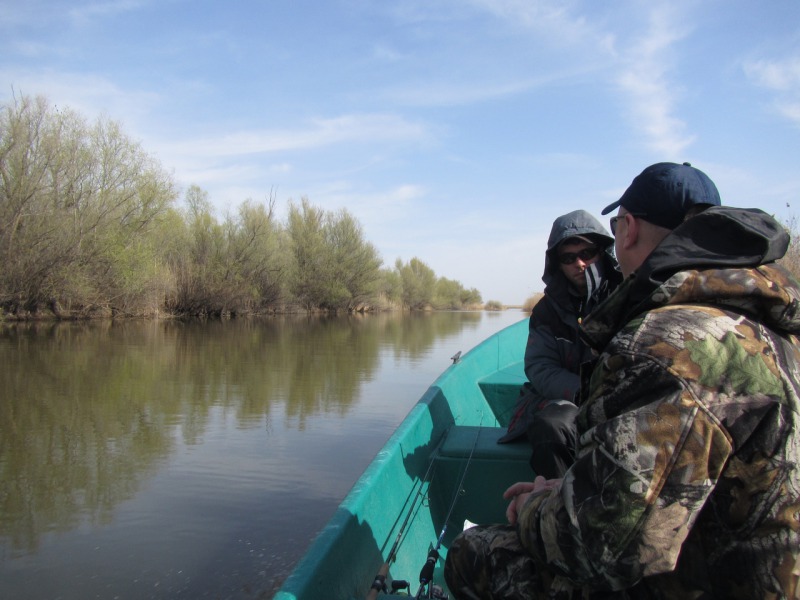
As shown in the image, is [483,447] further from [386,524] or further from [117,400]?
[117,400]

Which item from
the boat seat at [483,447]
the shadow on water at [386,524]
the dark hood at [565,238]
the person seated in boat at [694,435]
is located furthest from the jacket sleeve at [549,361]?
the person seated in boat at [694,435]

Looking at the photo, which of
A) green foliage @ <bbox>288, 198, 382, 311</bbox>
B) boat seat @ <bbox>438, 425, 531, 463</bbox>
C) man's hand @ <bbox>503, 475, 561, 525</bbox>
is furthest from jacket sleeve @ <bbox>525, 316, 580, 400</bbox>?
green foliage @ <bbox>288, 198, 382, 311</bbox>

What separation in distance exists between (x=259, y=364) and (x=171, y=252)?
56.1ft

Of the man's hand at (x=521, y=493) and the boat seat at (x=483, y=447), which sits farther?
the boat seat at (x=483, y=447)

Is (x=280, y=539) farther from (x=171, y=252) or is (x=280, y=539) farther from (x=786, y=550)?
(x=171, y=252)

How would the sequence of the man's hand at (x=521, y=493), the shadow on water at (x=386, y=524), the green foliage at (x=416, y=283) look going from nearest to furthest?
the man's hand at (x=521, y=493) < the shadow on water at (x=386, y=524) < the green foliage at (x=416, y=283)

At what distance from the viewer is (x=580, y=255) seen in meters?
2.95

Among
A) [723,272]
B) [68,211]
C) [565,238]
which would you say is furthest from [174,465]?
[68,211]

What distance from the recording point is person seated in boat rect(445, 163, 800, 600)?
1.00 metres

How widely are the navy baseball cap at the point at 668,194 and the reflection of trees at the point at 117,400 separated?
362 centimetres

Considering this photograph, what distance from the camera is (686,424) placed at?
0.99 meters

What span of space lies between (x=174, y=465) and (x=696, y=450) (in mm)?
4630

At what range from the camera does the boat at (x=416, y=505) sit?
179 centimetres

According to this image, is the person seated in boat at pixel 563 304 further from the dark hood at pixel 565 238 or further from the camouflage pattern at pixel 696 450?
the camouflage pattern at pixel 696 450
